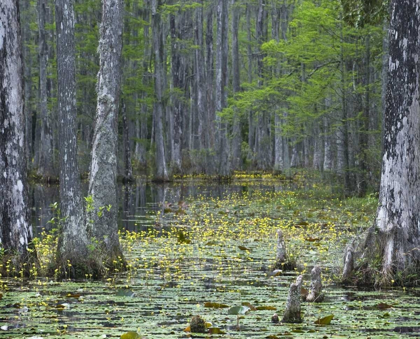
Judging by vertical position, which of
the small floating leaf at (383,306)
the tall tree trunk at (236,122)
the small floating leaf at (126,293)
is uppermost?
the tall tree trunk at (236,122)

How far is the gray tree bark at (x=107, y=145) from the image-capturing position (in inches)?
392

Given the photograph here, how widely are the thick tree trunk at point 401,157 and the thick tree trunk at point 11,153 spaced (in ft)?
15.6

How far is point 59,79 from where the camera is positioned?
389 inches

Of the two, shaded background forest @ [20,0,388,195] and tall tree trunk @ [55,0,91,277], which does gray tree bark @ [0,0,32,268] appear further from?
shaded background forest @ [20,0,388,195]

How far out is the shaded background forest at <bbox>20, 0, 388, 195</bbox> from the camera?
22906 mm

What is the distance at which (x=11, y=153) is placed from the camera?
373 inches

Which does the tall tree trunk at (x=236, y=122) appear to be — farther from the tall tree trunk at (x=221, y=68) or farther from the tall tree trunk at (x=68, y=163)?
the tall tree trunk at (x=68, y=163)

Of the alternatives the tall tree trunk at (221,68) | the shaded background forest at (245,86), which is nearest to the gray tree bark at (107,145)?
the shaded background forest at (245,86)

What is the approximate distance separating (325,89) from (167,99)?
1616 cm

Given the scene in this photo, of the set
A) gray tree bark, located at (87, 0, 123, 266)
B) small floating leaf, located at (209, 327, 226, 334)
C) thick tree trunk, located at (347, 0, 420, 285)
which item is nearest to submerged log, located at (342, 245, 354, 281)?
thick tree trunk, located at (347, 0, 420, 285)

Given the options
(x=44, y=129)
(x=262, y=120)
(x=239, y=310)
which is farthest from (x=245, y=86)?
(x=239, y=310)

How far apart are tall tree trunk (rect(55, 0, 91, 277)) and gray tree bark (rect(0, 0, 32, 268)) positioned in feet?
1.77

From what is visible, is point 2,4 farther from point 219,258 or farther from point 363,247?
point 363,247

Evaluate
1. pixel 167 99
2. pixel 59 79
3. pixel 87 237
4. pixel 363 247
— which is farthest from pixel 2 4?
pixel 167 99
